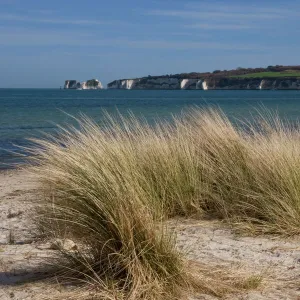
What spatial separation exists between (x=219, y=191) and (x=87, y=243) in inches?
94.5

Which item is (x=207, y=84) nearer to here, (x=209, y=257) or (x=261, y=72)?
(x=261, y=72)

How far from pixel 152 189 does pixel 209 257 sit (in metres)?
0.99

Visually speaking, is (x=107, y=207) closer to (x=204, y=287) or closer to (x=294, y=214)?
(x=204, y=287)

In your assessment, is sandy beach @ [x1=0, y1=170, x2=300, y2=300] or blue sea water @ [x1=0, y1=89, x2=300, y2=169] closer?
sandy beach @ [x1=0, y1=170, x2=300, y2=300]

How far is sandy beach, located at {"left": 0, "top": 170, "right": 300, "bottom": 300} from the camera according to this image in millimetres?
4195

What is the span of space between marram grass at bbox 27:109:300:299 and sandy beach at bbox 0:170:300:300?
211mm

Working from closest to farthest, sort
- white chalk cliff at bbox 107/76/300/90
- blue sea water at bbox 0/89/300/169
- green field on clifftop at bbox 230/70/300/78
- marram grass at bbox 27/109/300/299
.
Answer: marram grass at bbox 27/109/300/299 < blue sea water at bbox 0/89/300/169 < white chalk cliff at bbox 107/76/300/90 < green field on clifftop at bbox 230/70/300/78

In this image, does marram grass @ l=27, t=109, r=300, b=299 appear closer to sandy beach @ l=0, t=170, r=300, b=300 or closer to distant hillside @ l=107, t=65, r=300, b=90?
sandy beach @ l=0, t=170, r=300, b=300

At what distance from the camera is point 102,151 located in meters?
5.05

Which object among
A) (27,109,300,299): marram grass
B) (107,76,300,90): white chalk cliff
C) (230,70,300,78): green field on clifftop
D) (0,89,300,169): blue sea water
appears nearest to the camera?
(27,109,300,299): marram grass

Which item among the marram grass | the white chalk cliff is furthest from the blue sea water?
the white chalk cliff

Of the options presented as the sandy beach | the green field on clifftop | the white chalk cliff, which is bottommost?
the white chalk cliff

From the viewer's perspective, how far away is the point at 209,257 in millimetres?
5016

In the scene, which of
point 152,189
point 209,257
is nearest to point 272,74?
point 152,189
